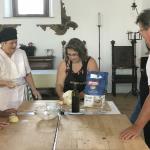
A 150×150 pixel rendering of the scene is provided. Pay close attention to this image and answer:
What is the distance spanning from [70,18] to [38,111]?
470 centimetres

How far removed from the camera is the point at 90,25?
6.90 metres

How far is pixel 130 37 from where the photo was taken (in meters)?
6.91

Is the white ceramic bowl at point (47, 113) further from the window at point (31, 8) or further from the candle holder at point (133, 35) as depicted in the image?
the window at point (31, 8)

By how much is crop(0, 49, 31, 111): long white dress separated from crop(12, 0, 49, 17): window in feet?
12.3

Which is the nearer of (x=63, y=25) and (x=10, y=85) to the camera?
(x=10, y=85)

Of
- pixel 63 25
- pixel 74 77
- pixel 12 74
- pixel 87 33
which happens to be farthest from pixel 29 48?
pixel 74 77

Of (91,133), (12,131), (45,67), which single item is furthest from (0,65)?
(45,67)

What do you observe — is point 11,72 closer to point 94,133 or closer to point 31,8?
point 94,133

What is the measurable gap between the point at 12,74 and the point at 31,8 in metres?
3.99

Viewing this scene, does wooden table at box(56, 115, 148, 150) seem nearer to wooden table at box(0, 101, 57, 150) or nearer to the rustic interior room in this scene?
wooden table at box(0, 101, 57, 150)

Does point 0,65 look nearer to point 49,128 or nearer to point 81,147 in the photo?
point 49,128

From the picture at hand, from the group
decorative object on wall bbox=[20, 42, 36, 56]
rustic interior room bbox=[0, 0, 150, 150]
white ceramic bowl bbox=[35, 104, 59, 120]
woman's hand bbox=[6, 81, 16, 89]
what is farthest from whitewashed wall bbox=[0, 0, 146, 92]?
white ceramic bowl bbox=[35, 104, 59, 120]

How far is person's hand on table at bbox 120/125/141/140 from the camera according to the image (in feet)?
6.13

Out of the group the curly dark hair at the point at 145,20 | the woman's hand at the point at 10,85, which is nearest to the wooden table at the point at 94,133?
the curly dark hair at the point at 145,20
